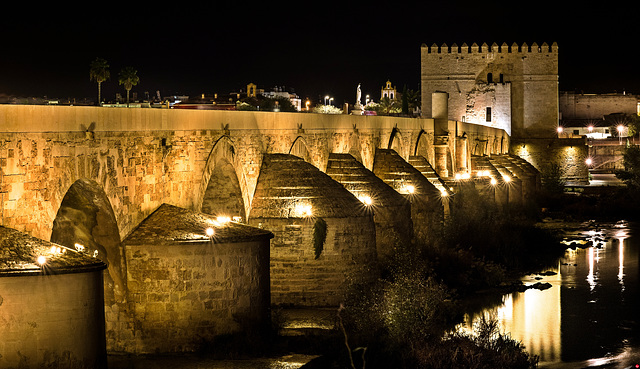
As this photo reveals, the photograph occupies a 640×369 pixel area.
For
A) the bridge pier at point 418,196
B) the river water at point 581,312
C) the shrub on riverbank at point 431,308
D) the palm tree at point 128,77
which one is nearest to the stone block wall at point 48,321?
the shrub on riverbank at point 431,308

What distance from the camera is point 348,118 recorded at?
20562 millimetres

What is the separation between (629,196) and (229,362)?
29562mm

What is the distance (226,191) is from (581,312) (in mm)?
6750

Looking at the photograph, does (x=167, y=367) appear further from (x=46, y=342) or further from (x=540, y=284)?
(x=540, y=284)

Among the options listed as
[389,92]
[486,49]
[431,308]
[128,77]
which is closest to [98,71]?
[128,77]

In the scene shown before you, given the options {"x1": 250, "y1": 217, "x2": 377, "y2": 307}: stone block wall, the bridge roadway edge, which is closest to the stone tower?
the bridge roadway edge

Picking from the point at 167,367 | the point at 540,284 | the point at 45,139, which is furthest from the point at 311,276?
the point at 540,284

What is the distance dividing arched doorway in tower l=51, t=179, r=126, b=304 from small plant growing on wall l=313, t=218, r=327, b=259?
13.1ft

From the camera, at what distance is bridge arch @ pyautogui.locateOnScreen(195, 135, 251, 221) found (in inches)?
558

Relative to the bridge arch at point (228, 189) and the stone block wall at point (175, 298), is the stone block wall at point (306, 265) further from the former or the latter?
the stone block wall at point (175, 298)

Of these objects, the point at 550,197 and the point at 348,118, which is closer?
the point at 348,118

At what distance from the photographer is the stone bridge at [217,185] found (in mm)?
9555

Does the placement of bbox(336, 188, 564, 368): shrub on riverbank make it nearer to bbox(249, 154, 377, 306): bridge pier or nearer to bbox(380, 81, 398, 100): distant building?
bbox(249, 154, 377, 306): bridge pier

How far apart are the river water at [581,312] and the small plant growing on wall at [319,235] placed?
2698 millimetres
